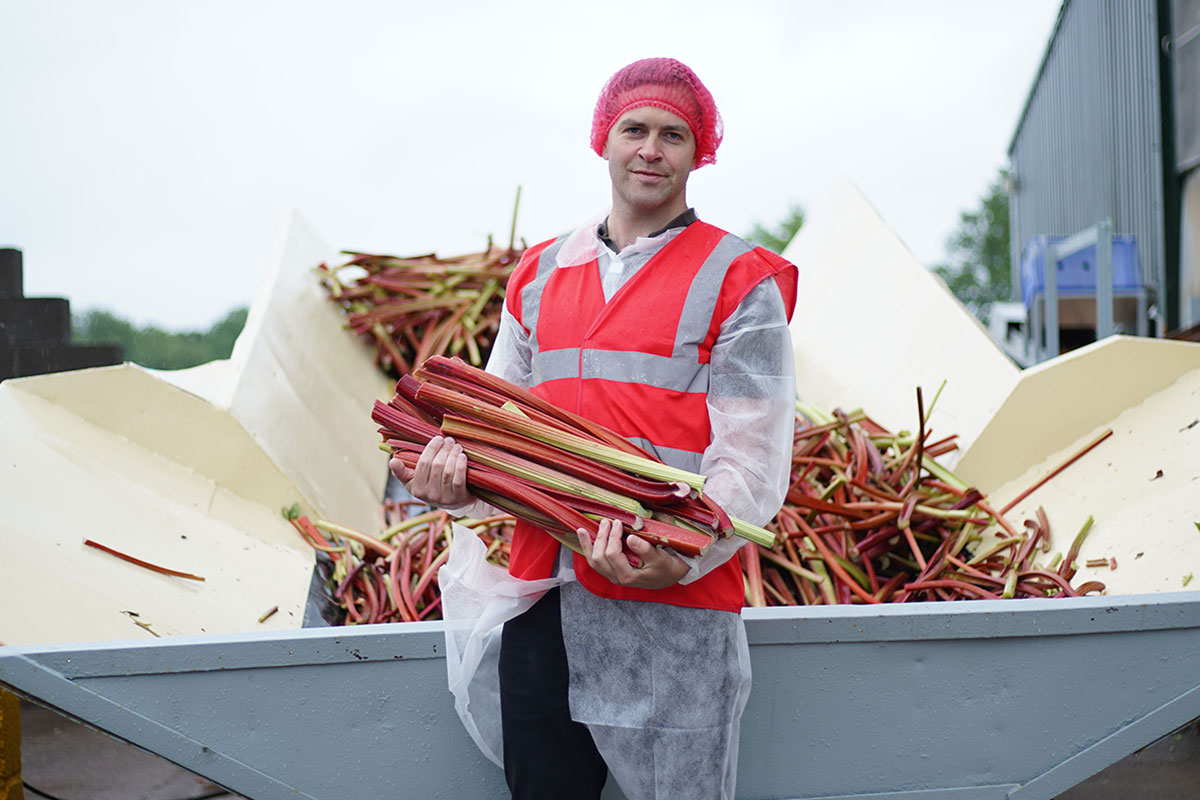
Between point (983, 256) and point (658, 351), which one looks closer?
point (658, 351)

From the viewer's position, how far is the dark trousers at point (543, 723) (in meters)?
1.35

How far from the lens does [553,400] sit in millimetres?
1412

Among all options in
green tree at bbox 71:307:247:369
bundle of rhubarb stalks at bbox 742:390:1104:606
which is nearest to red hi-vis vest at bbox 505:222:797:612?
bundle of rhubarb stalks at bbox 742:390:1104:606

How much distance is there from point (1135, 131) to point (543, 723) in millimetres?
9793

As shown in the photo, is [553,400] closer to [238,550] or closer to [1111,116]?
[238,550]

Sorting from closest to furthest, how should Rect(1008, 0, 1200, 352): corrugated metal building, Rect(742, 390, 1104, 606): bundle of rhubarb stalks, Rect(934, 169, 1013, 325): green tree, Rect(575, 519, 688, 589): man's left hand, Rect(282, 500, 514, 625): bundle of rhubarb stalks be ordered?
Rect(575, 519, 688, 589): man's left hand → Rect(742, 390, 1104, 606): bundle of rhubarb stalks → Rect(282, 500, 514, 625): bundle of rhubarb stalks → Rect(1008, 0, 1200, 352): corrugated metal building → Rect(934, 169, 1013, 325): green tree

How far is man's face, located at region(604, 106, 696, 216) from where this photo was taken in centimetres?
134

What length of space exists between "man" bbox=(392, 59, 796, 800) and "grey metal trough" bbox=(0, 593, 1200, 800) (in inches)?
6.1

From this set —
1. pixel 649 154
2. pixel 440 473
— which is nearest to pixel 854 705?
pixel 440 473

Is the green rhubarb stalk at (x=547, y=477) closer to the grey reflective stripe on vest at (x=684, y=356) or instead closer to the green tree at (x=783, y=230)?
the grey reflective stripe on vest at (x=684, y=356)

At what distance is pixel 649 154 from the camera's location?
4.36 feet

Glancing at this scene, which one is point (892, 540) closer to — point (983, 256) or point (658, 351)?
point (658, 351)

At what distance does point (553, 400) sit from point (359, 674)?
51cm

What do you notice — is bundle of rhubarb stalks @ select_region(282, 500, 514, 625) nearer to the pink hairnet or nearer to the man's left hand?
the man's left hand
